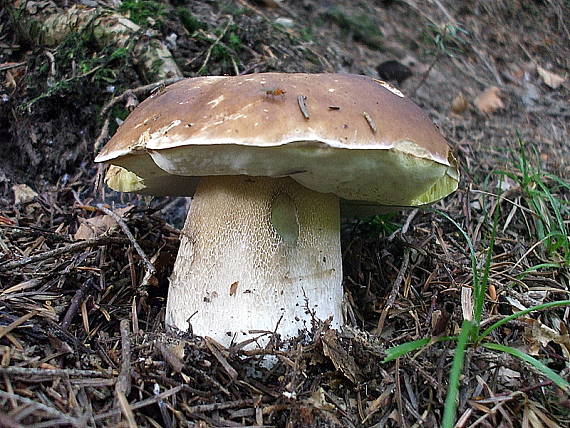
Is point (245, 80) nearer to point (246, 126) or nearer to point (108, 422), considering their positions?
point (246, 126)

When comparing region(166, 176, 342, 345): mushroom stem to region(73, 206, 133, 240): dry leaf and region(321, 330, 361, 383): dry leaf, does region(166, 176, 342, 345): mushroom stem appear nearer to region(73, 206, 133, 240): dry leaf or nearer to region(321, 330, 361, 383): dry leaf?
region(321, 330, 361, 383): dry leaf

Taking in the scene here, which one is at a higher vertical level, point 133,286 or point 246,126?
point 246,126

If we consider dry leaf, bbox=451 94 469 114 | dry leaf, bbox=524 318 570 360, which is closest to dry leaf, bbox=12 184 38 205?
dry leaf, bbox=524 318 570 360

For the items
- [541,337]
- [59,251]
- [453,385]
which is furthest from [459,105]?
[59,251]

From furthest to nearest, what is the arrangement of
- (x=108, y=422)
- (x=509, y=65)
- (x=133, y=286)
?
(x=509, y=65)
(x=133, y=286)
(x=108, y=422)

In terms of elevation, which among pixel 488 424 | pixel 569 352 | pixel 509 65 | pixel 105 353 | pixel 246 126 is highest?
pixel 246 126

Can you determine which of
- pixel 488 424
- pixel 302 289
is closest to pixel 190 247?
pixel 302 289

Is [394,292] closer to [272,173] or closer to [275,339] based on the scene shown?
[275,339]
